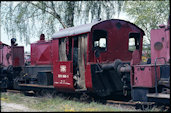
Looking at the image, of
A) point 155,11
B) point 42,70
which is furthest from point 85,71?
point 155,11

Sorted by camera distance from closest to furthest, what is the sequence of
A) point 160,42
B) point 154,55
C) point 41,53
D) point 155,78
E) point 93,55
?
1. point 155,78
2. point 160,42
3. point 154,55
4. point 93,55
5. point 41,53

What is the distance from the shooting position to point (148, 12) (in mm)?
22547

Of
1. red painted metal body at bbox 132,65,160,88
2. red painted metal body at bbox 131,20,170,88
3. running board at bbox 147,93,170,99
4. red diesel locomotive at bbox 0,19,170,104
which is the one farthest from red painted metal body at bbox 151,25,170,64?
running board at bbox 147,93,170,99

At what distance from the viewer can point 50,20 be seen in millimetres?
20078

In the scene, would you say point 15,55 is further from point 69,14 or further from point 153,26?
point 153,26

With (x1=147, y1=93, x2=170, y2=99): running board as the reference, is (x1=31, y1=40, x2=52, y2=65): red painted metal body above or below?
above

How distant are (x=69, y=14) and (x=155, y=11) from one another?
791 centimetres

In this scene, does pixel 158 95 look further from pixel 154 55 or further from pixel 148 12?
pixel 148 12

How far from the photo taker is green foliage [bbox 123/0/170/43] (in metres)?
22.2

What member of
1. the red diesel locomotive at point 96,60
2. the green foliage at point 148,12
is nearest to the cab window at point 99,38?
the red diesel locomotive at point 96,60

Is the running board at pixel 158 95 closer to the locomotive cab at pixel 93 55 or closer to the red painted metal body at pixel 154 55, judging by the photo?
the red painted metal body at pixel 154 55

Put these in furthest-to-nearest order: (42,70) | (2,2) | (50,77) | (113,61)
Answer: (2,2), (42,70), (50,77), (113,61)

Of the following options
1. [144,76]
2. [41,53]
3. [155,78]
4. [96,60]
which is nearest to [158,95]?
[155,78]

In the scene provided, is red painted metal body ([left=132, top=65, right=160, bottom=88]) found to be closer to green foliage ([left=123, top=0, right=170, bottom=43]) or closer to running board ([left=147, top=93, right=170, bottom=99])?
running board ([left=147, top=93, right=170, bottom=99])
